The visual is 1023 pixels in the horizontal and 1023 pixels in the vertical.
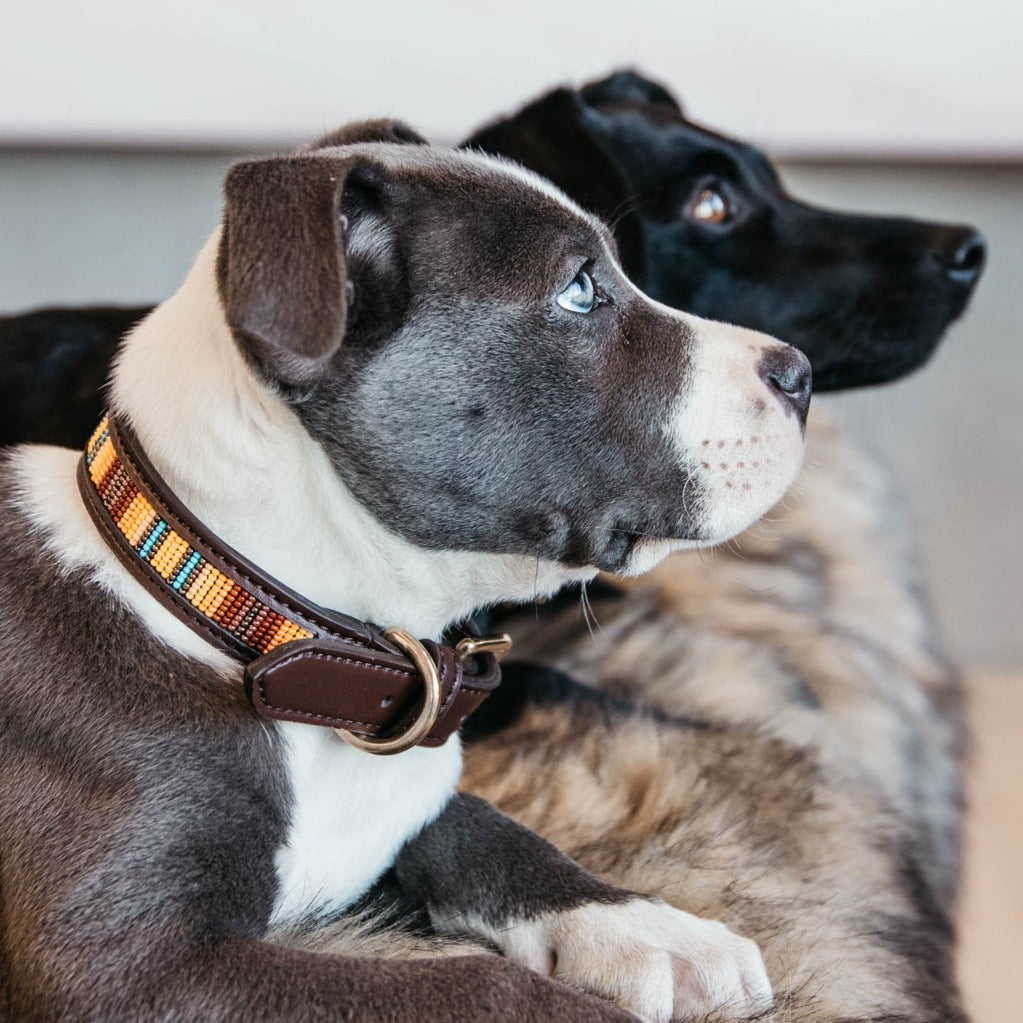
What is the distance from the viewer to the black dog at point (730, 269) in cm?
170

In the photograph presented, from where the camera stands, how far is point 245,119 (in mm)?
2473

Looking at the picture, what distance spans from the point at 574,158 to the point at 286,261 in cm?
84

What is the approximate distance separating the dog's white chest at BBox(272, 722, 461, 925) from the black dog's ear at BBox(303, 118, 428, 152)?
0.60m

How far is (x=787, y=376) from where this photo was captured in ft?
3.68

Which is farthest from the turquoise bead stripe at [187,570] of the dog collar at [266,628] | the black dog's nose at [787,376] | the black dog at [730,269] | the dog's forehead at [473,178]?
the black dog at [730,269]

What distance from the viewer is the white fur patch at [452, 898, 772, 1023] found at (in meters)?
0.99

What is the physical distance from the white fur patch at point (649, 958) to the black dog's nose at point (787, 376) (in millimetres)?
449

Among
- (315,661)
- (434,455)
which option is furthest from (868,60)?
(315,661)

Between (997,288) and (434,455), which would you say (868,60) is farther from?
(434,455)

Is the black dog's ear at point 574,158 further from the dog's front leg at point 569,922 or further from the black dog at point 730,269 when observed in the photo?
the dog's front leg at point 569,922

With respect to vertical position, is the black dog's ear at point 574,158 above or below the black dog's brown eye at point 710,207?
above

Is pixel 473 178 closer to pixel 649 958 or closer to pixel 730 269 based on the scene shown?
pixel 649 958

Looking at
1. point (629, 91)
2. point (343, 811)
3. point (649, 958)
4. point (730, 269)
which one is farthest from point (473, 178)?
point (629, 91)

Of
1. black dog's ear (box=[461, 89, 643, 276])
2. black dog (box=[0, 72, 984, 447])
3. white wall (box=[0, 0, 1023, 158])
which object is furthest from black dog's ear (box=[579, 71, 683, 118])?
white wall (box=[0, 0, 1023, 158])
